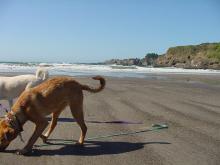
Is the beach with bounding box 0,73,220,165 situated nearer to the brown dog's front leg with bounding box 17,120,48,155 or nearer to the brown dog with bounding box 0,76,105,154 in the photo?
the brown dog's front leg with bounding box 17,120,48,155

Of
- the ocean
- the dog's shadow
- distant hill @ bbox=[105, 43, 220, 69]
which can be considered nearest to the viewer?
the dog's shadow

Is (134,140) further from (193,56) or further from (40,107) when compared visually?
(193,56)

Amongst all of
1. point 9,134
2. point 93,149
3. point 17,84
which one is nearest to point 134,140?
point 93,149

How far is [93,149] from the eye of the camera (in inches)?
256

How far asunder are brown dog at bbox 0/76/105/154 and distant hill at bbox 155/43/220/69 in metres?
58.2

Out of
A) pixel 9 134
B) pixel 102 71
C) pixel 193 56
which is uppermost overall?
pixel 193 56

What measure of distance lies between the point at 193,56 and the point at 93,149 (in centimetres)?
7045

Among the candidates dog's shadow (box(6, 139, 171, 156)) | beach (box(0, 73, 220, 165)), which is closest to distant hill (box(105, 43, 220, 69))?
beach (box(0, 73, 220, 165))

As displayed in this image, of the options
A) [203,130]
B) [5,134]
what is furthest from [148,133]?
[5,134]

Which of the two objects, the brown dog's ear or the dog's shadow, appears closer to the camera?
the brown dog's ear

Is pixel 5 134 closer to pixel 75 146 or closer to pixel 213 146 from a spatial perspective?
pixel 75 146

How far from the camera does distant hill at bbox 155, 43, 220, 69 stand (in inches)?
2603

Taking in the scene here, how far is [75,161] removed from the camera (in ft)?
18.7

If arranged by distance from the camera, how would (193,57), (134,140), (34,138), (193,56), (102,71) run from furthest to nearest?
(193,56)
(193,57)
(102,71)
(134,140)
(34,138)
